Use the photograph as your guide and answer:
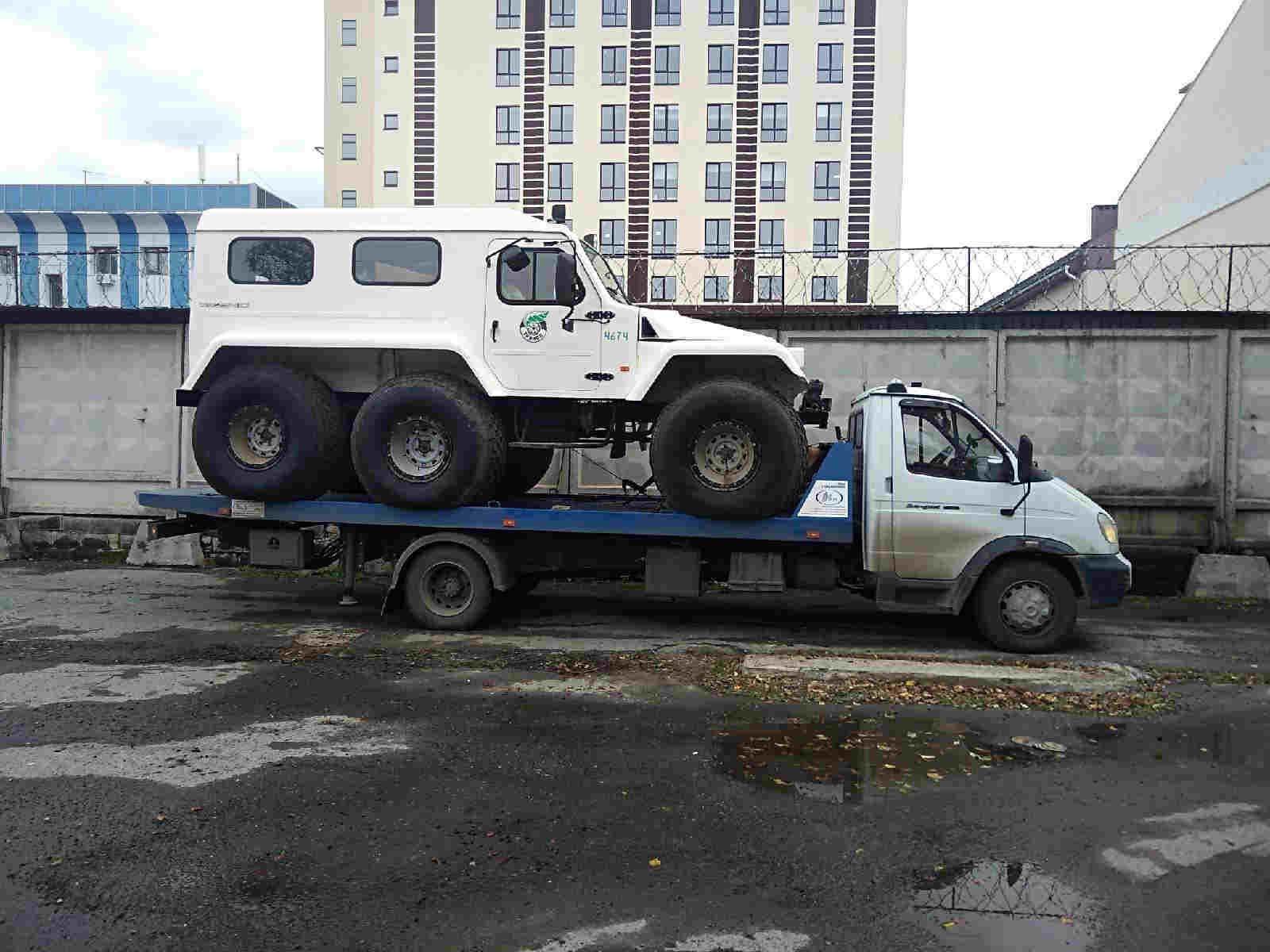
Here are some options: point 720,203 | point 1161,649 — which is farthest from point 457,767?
point 720,203

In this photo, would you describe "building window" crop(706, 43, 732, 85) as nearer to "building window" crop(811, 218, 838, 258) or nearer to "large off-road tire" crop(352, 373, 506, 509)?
"building window" crop(811, 218, 838, 258)

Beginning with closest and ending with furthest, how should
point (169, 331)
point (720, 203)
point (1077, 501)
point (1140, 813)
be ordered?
point (1140, 813) → point (1077, 501) → point (169, 331) → point (720, 203)

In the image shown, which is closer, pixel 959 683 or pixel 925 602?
pixel 959 683

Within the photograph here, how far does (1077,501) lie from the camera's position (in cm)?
850

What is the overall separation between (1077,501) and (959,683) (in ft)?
6.92

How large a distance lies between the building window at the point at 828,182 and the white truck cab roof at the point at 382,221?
154 feet

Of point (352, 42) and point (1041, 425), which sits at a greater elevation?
point (352, 42)

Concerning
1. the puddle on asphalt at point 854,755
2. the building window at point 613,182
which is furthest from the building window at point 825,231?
the puddle on asphalt at point 854,755

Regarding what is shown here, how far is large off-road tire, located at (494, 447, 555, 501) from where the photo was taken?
32.2 ft

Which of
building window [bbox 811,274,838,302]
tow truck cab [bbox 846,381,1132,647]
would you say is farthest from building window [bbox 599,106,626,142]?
tow truck cab [bbox 846,381,1132,647]

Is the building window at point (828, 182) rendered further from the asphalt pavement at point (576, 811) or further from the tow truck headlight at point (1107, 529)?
the asphalt pavement at point (576, 811)

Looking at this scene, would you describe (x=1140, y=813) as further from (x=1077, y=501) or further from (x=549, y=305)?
(x=549, y=305)

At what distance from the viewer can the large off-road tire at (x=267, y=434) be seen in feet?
29.2

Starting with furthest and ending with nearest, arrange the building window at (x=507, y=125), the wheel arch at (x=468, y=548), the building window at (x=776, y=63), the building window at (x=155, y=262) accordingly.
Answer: the building window at (x=507, y=125)
the building window at (x=776, y=63)
the building window at (x=155, y=262)
the wheel arch at (x=468, y=548)
